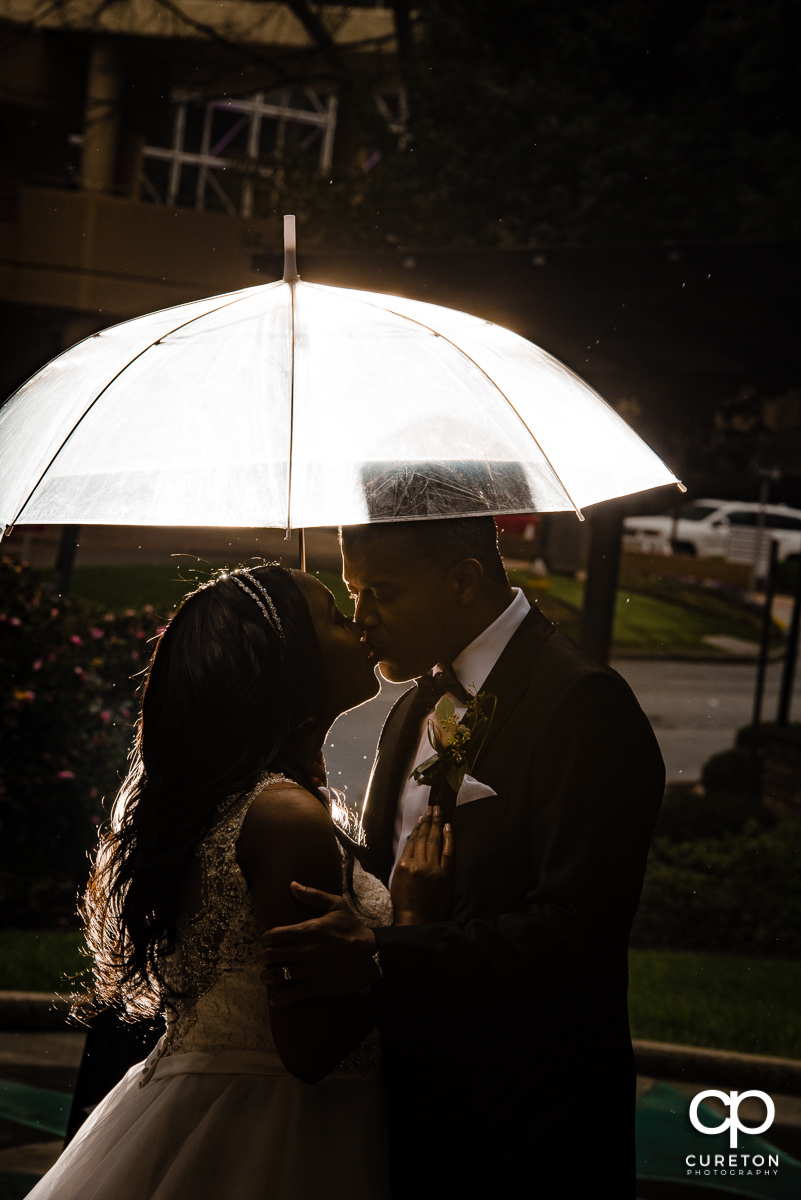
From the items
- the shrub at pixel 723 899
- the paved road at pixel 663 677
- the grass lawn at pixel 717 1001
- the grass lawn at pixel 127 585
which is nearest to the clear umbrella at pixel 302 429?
the grass lawn at pixel 717 1001

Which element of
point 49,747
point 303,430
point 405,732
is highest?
point 303,430

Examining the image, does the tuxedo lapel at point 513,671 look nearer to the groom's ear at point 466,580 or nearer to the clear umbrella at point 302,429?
the groom's ear at point 466,580

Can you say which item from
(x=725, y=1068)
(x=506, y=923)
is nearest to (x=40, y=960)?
(x=725, y=1068)

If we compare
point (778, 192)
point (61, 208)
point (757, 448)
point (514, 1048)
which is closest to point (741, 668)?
point (757, 448)

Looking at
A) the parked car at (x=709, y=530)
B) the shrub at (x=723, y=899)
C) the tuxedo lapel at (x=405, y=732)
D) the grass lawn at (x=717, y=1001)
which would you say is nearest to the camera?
the tuxedo lapel at (x=405, y=732)

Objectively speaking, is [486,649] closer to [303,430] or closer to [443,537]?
[443,537]

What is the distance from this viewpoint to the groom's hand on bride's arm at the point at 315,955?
2004 mm

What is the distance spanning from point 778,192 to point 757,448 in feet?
10.0

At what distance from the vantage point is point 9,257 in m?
18.8

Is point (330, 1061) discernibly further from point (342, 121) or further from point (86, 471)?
point (342, 121)

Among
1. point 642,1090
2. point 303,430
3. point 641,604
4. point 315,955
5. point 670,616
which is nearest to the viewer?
point 315,955

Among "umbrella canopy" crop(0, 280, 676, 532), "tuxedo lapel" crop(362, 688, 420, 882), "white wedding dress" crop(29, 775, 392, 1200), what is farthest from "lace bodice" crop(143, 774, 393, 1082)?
"umbrella canopy" crop(0, 280, 676, 532)

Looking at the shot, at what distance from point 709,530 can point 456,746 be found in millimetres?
25087

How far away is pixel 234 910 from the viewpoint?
2166 mm
